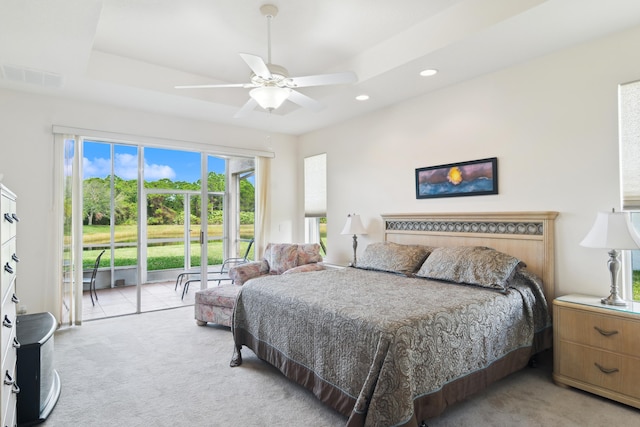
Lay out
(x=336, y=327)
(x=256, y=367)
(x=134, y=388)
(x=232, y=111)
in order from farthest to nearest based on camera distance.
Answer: (x=232, y=111), (x=256, y=367), (x=134, y=388), (x=336, y=327)

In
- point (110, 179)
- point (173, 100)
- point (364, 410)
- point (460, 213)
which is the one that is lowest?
point (364, 410)

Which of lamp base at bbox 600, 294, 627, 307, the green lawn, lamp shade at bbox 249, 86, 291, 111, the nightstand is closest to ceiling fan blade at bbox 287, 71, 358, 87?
lamp shade at bbox 249, 86, 291, 111

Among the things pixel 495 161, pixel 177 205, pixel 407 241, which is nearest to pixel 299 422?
pixel 407 241

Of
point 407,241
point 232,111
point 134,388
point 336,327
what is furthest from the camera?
point 232,111

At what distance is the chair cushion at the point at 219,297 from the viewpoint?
12.9 ft

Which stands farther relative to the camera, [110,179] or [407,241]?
[110,179]

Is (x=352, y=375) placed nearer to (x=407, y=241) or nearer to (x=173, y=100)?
(x=407, y=241)

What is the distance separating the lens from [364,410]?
1.82 m

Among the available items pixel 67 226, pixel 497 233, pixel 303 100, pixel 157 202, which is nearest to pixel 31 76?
pixel 67 226

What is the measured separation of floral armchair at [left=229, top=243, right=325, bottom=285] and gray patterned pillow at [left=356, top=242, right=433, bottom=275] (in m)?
0.77

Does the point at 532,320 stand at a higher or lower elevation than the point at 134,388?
higher

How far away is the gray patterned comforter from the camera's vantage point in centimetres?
183

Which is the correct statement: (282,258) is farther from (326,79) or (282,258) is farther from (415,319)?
(415,319)

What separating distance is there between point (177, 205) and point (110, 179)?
0.96 meters
